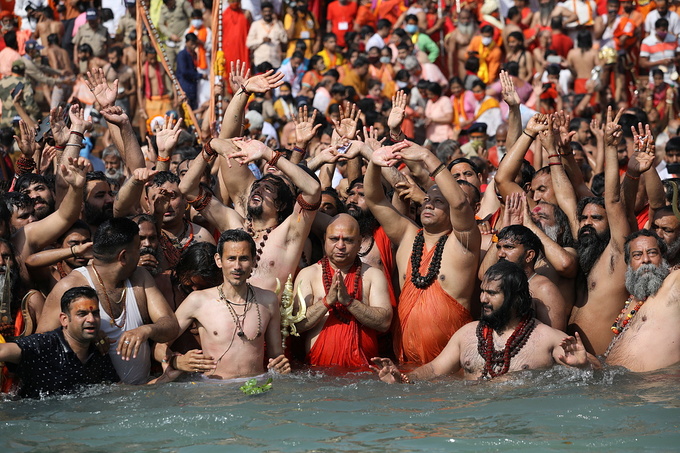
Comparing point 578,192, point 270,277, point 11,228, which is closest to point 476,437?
point 270,277

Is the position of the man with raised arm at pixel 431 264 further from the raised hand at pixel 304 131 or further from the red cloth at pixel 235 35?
the red cloth at pixel 235 35

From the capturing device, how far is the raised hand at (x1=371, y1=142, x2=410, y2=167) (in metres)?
6.84

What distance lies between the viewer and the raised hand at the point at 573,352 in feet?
20.0

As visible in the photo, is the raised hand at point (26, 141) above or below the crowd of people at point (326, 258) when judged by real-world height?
above

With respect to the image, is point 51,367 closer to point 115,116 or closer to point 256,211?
point 256,211

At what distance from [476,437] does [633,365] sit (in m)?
1.59

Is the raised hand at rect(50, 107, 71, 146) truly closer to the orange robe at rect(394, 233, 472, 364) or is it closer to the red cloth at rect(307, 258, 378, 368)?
the red cloth at rect(307, 258, 378, 368)

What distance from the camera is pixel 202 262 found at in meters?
6.90

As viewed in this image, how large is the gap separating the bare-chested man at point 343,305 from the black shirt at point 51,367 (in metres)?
1.51

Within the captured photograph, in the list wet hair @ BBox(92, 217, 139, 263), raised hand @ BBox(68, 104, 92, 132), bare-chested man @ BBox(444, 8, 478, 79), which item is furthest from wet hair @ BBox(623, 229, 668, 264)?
bare-chested man @ BBox(444, 8, 478, 79)

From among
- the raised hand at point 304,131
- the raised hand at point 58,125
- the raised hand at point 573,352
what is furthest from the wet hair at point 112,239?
the raised hand at point 573,352

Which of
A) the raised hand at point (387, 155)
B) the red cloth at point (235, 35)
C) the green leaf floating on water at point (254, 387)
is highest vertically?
the red cloth at point (235, 35)

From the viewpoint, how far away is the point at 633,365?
666 centimetres

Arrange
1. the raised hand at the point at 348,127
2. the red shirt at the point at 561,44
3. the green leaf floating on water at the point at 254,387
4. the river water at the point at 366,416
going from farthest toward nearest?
the red shirt at the point at 561,44, the raised hand at the point at 348,127, the green leaf floating on water at the point at 254,387, the river water at the point at 366,416
